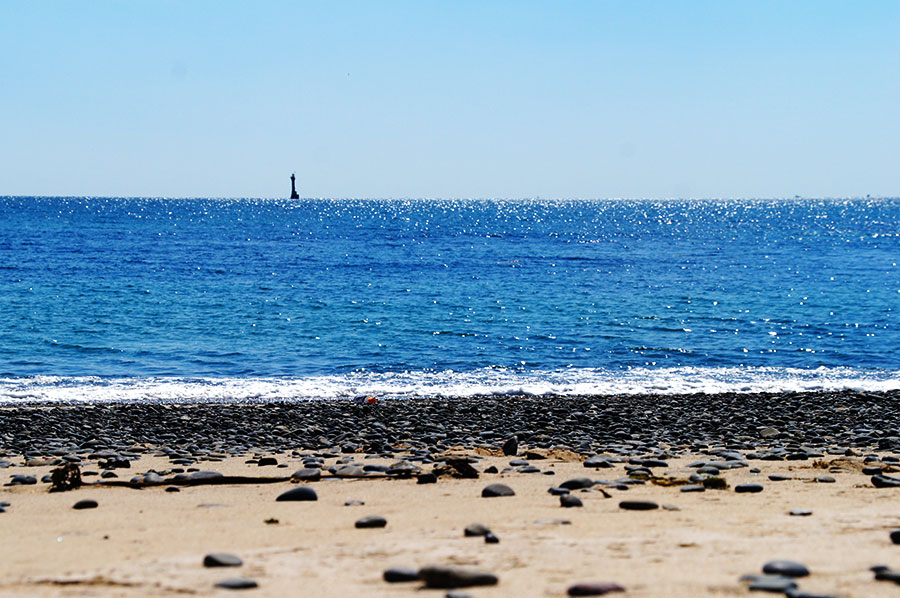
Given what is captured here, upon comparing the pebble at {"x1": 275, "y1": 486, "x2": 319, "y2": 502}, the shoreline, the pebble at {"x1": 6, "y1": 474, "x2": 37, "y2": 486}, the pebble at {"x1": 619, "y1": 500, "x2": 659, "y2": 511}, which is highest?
the pebble at {"x1": 619, "y1": 500, "x2": 659, "y2": 511}

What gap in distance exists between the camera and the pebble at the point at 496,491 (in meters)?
8.62

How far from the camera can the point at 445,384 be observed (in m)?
24.2

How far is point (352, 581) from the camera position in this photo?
Result: 5.45 meters

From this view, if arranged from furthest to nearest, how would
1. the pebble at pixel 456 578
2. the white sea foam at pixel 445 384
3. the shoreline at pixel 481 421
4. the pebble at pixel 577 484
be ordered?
the white sea foam at pixel 445 384, the shoreline at pixel 481 421, the pebble at pixel 577 484, the pebble at pixel 456 578

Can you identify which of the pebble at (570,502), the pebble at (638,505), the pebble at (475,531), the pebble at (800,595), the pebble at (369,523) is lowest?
the pebble at (570,502)

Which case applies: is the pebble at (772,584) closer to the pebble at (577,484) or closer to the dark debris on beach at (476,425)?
the pebble at (577,484)

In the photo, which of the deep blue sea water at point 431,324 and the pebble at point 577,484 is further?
the deep blue sea water at point 431,324

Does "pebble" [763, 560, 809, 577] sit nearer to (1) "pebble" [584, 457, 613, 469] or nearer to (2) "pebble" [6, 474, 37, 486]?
(1) "pebble" [584, 457, 613, 469]

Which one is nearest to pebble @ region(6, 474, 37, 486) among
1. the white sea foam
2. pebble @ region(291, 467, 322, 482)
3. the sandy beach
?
the sandy beach

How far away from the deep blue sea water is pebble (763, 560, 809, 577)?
17.2 metres

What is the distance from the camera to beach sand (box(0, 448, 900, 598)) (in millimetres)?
5395

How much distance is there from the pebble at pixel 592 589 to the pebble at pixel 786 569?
38.7 inches

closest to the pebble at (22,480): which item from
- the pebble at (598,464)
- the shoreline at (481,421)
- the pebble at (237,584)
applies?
the shoreline at (481,421)

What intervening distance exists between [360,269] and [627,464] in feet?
162
